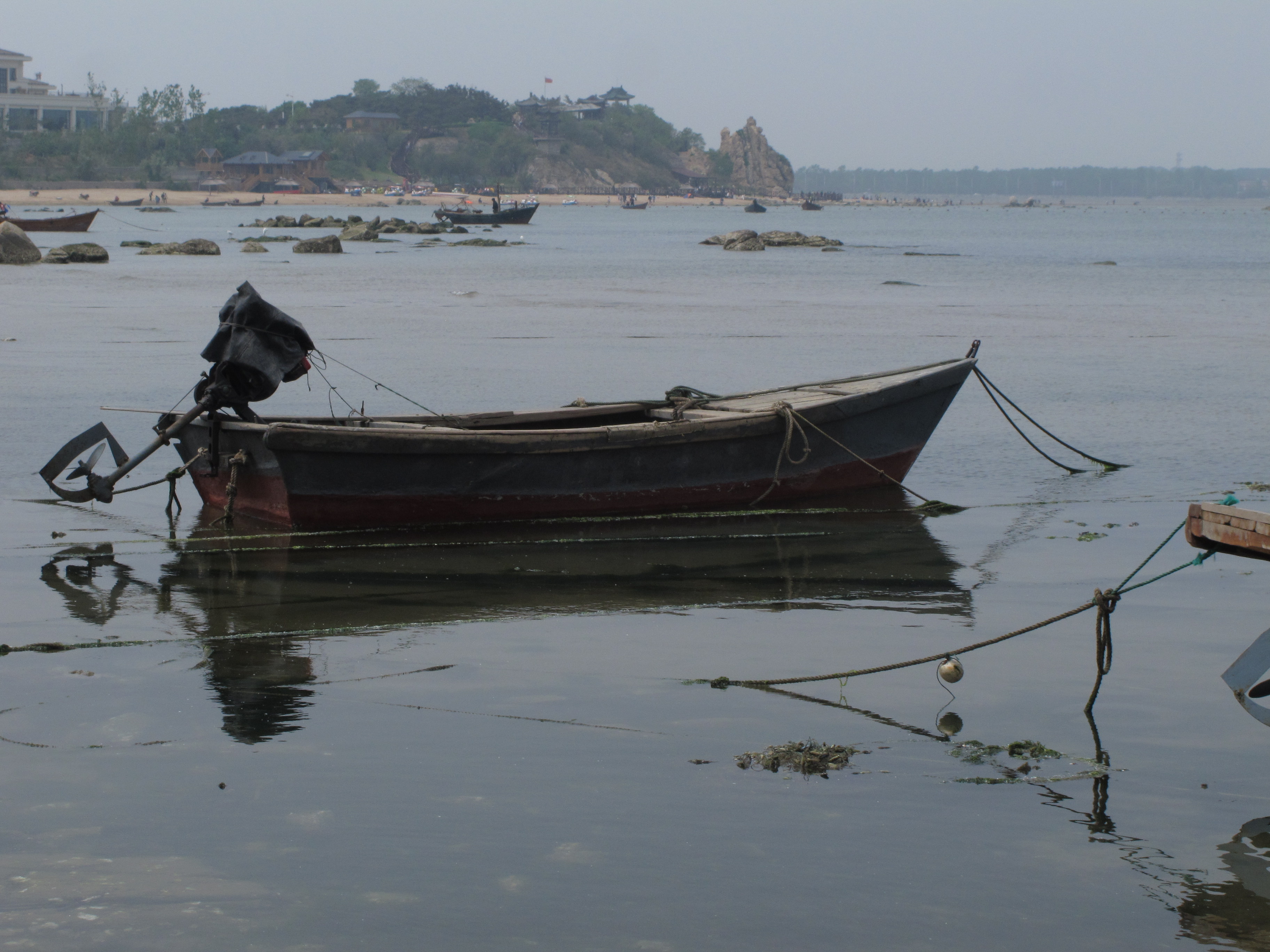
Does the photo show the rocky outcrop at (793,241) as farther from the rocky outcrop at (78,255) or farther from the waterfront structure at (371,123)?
the waterfront structure at (371,123)

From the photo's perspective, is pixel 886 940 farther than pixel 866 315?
No

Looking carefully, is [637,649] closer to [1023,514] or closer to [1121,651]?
[1121,651]

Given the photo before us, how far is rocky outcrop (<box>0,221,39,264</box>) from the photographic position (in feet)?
141

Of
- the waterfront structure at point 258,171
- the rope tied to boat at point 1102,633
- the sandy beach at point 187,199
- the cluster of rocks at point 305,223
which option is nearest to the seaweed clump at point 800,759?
the rope tied to boat at point 1102,633

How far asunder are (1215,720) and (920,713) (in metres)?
1.33

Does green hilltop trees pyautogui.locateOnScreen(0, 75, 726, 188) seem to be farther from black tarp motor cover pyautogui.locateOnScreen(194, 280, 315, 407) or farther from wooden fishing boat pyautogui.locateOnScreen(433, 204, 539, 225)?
black tarp motor cover pyautogui.locateOnScreen(194, 280, 315, 407)

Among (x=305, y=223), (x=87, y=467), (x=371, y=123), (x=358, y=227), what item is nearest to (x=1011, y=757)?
(x=87, y=467)

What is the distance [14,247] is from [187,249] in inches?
382

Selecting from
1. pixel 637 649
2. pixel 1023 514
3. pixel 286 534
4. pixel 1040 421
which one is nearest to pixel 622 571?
pixel 637 649

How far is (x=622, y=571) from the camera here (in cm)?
909

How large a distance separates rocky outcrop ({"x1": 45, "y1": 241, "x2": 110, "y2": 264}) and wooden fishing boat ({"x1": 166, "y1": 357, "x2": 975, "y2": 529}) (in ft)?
125

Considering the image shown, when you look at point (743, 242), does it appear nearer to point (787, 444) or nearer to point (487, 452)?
point (787, 444)

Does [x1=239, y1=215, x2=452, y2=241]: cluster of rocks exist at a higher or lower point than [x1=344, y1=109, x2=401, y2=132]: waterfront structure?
lower

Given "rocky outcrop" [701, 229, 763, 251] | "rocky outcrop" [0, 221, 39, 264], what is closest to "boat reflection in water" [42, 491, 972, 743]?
"rocky outcrop" [0, 221, 39, 264]
